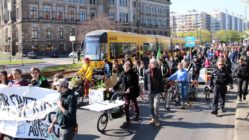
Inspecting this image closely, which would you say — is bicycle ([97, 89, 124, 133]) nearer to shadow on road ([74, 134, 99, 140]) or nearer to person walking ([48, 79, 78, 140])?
shadow on road ([74, 134, 99, 140])

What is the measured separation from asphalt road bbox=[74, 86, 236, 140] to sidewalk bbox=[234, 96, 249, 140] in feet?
0.57

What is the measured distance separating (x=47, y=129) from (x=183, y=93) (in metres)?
7.34

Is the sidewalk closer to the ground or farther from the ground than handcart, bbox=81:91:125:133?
closer to the ground

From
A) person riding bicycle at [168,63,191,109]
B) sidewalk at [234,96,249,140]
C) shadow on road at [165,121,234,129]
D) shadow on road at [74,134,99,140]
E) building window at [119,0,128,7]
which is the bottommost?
shadow on road at [74,134,99,140]

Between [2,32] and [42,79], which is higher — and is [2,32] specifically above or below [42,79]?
above

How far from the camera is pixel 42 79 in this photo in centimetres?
1023

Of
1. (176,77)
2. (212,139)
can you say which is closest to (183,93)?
(176,77)

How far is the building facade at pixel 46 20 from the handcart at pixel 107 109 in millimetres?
74195

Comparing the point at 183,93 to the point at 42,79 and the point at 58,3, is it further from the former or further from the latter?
the point at 58,3

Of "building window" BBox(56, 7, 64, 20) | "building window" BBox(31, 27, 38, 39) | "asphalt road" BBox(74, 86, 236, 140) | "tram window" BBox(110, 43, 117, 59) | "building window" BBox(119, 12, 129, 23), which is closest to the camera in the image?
"asphalt road" BBox(74, 86, 236, 140)

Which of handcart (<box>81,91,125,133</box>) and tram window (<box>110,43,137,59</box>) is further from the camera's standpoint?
tram window (<box>110,43,137,59</box>)

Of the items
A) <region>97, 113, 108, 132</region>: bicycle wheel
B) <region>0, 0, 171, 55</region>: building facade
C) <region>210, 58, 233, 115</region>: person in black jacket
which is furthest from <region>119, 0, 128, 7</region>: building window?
<region>97, 113, 108, 132</region>: bicycle wheel

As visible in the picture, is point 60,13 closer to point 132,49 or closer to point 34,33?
point 34,33

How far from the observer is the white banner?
808 centimetres
